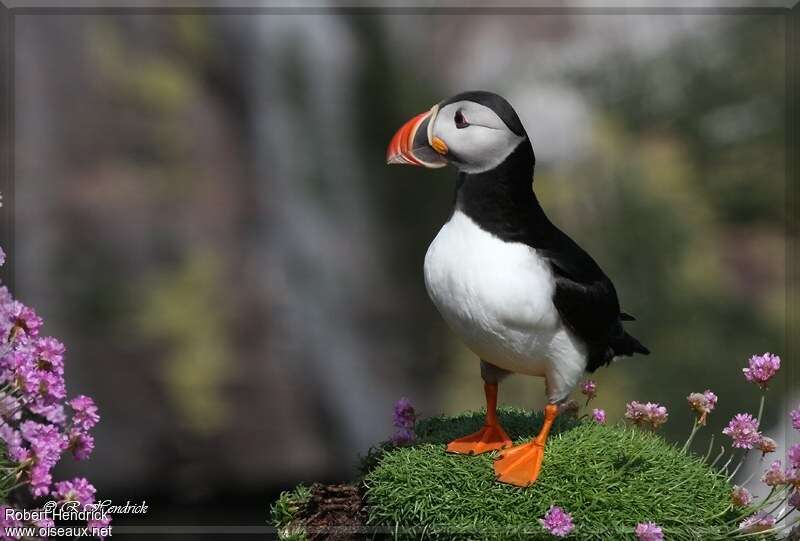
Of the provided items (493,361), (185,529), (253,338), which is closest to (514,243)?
(493,361)

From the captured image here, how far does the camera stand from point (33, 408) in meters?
2.33

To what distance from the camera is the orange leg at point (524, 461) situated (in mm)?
2383

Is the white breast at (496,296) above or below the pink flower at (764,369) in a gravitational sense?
above

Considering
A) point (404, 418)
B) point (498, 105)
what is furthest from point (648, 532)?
point (498, 105)

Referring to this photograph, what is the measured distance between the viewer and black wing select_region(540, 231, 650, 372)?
8.16ft

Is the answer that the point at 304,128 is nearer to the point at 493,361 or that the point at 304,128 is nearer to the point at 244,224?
the point at 244,224

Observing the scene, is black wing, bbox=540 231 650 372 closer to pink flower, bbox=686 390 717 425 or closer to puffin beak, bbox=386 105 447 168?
pink flower, bbox=686 390 717 425

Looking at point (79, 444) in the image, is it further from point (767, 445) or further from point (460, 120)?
point (767, 445)

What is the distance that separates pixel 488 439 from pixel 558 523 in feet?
1.43

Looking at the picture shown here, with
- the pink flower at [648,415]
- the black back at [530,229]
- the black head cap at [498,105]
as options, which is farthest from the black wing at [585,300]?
the black head cap at [498,105]

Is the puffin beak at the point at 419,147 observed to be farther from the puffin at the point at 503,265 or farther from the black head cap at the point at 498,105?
the black head cap at the point at 498,105

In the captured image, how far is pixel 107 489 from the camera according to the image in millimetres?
6621

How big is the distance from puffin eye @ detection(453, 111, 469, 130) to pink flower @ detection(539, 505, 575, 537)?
1.02 m

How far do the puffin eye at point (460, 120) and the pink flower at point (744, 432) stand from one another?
1133 mm
